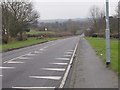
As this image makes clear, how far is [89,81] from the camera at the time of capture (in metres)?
12.0

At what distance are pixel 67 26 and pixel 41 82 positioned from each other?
7354 inches

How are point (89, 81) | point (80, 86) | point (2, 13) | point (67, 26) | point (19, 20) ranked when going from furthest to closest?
1. point (67, 26)
2. point (19, 20)
3. point (2, 13)
4. point (89, 81)
5. point (80, 86)

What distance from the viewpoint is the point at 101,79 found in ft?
41.0

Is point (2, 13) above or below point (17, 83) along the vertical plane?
above

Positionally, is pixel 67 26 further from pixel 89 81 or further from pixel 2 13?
pixel 89 81

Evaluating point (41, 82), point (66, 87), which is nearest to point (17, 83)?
point (41, 82)

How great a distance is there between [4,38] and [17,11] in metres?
17.4

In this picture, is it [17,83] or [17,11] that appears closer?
[17,83]

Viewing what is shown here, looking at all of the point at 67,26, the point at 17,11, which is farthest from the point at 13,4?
the point at 67,26

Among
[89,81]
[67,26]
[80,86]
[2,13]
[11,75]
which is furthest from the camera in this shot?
[67,26]

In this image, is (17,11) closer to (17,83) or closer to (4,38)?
(4,38)

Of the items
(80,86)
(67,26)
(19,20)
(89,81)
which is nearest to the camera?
(80,86)

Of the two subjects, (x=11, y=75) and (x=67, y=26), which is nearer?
(x=11, y=75)

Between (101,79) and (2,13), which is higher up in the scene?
(2,13)
